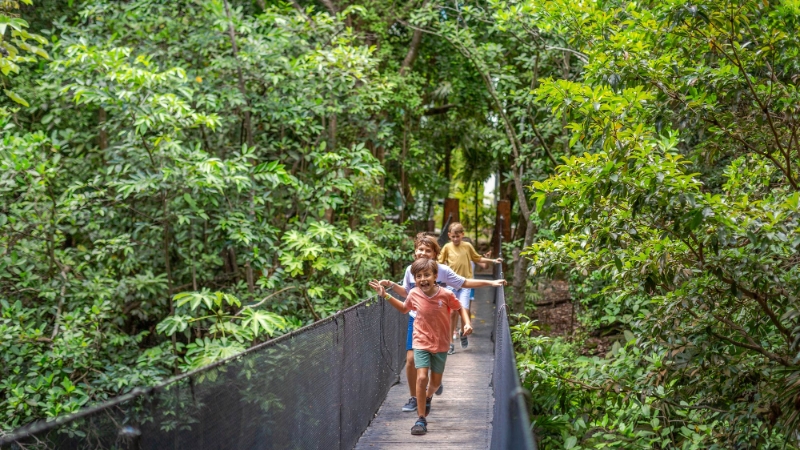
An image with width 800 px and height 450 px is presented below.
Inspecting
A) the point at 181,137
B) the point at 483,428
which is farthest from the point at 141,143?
the point at 483,428

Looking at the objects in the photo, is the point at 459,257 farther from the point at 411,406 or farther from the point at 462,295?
the point at 411,406

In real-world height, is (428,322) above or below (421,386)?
above

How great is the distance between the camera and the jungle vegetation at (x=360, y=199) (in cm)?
480

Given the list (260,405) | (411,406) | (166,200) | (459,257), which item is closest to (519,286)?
(459,257)

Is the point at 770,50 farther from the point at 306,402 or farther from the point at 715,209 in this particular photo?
the point at 306,402

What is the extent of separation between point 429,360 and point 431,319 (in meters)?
0.30

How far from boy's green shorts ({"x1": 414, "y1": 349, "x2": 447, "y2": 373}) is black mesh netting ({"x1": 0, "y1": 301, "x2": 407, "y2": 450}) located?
0.44 m

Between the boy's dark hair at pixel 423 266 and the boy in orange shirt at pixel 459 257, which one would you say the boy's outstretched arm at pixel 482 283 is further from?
the boy in orange shirt at pixel 459 257

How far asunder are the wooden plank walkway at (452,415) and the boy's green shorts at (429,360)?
52 cm

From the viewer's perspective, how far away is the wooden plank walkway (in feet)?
18.8

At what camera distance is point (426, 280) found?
18.3 feet

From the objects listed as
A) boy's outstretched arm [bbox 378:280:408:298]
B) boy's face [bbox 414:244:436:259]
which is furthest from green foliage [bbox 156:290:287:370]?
boy's face [bbox 414:244:436:259]

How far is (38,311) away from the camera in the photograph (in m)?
7.90

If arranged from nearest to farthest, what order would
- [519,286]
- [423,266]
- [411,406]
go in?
1. [423,266]
2. [411,406]
3. [519,286]
